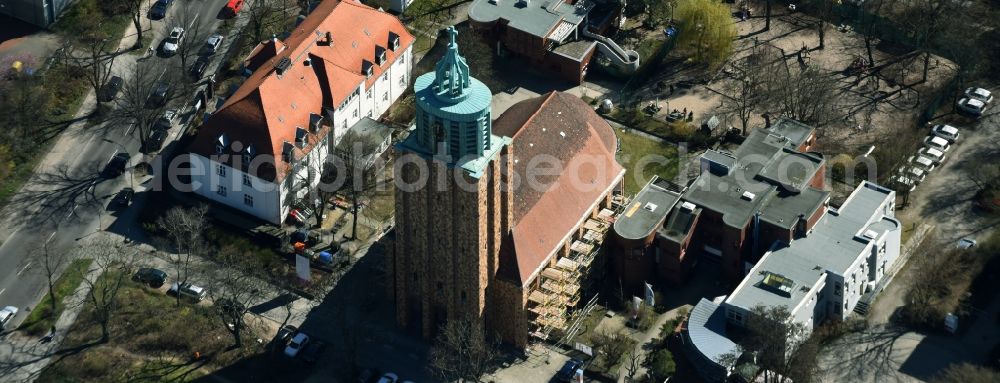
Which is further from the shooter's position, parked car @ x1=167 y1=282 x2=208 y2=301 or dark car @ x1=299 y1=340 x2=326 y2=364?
parked car @ x1=167 y1=282 x2=208 y2=301

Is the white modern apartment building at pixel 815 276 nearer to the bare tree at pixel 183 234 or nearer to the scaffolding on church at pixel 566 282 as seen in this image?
the scaffolding on church at pixel 566 282

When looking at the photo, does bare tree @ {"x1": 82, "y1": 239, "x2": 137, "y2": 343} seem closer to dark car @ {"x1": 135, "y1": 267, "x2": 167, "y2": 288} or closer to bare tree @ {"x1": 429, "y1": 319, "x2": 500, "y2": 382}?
dark car @ {"x1": 135, "y1": 267, "x2": 167, "y2": 288}

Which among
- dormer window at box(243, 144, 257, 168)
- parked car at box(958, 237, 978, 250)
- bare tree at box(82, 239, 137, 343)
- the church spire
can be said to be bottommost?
bare tree at box(82, 239, 137, 343)

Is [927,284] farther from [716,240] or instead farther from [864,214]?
[716,240]

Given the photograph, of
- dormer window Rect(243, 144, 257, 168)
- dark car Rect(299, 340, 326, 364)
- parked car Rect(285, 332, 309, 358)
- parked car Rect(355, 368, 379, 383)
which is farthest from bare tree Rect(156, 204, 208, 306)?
parked car Rect(355, 368, 379, 383)

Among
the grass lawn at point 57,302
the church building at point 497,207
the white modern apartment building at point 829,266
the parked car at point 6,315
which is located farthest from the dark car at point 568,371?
the parked car at point 6,315

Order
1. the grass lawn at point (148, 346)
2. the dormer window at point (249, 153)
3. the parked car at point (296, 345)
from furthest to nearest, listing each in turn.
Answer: the dormer window at point (249, 153) < the parked car at point (296, 345) < the grass lawn at point (148, 346)

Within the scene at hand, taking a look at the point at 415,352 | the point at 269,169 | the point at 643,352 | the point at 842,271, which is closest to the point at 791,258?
the point at 842,271
